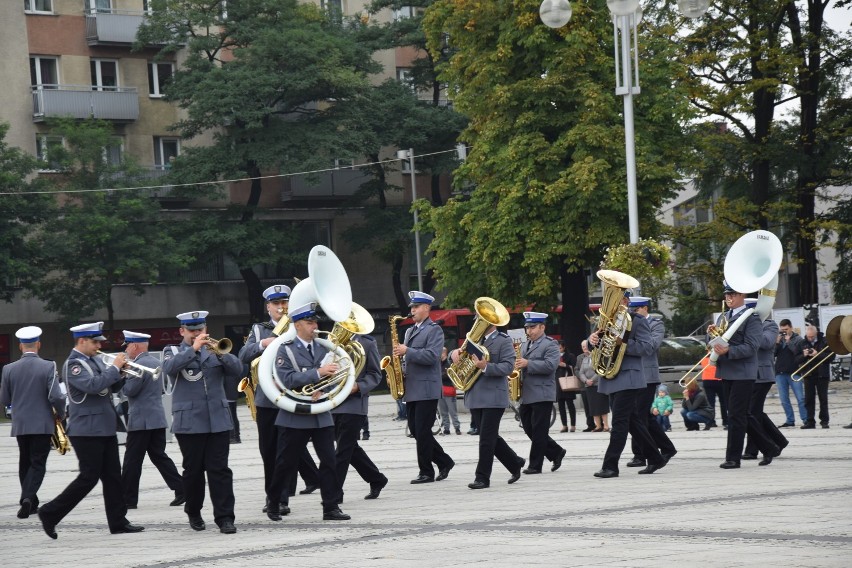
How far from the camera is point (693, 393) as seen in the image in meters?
24.4

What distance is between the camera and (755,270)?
16.0 metres

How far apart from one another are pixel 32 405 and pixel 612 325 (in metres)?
6.26

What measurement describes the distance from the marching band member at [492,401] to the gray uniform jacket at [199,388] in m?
3.36

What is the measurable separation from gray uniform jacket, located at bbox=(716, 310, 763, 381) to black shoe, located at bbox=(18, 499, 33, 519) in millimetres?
7549

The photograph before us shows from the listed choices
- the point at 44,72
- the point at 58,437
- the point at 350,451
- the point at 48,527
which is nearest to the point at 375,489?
the point at 350,451

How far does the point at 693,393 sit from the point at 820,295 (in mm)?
21441

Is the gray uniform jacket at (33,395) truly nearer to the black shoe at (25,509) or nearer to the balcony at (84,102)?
the black shoe at (25,509)

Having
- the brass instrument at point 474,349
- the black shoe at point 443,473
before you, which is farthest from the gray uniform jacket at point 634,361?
the black shoe at point 443,473

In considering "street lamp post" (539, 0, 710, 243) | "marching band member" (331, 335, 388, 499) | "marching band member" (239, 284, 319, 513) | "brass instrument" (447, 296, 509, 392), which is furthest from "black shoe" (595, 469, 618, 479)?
"street lamp post" (539, 0, 710, 243)

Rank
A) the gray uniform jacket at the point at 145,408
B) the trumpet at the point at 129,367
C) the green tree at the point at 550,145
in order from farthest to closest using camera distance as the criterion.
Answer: the green tree at the point at 550,145 → the gray uniform jacket at the point at 145,408 → the trumpet at the point at 129,367

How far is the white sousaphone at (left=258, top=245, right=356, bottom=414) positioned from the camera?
39.8 feet

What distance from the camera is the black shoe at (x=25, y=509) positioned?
14.4m

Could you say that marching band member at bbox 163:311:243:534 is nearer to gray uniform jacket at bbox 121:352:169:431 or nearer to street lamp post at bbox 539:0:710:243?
gray uniform jacket at bbox 121:352:169:431

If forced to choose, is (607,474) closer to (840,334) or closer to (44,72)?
(840,334)
